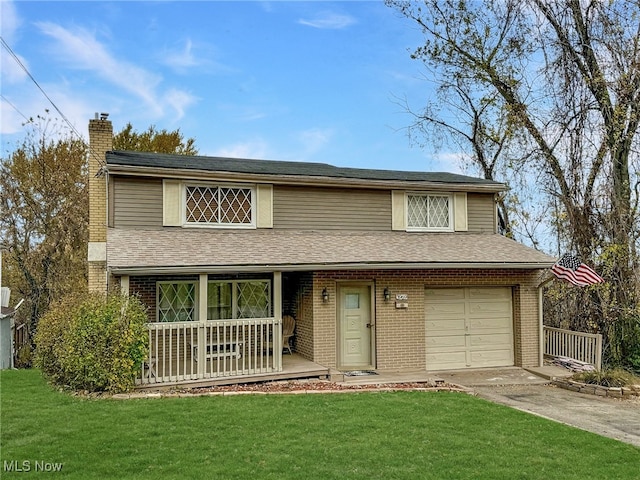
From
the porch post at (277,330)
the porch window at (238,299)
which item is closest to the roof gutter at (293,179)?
the porch window at (238,299)

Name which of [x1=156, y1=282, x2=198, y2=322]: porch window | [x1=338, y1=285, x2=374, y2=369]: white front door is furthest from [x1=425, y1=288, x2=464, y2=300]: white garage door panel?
[x1=156, y1=282, x2=198, y2=322]: porch window

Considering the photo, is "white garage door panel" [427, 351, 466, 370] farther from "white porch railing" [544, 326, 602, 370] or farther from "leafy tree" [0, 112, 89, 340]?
"leafy tree" [0, 112, 89, 340]

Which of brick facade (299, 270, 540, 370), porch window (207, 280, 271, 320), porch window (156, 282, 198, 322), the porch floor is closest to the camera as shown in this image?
the porch floor

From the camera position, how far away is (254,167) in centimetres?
→ 1384

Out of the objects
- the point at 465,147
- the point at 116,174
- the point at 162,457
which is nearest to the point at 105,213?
the point at 116,174

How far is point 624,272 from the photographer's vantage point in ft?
48.8

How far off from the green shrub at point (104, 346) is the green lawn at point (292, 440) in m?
0.56

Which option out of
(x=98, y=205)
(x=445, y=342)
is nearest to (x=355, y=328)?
(x=445, y=342)

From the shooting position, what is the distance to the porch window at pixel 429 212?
14.8m

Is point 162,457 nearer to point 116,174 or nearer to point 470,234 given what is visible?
point 116,174

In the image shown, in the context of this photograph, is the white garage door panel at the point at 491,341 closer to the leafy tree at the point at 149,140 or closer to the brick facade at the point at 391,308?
the brick facade at the point at 391,308

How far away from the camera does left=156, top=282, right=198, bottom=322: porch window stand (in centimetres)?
1197

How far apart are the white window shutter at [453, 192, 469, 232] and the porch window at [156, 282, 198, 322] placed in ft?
25.0

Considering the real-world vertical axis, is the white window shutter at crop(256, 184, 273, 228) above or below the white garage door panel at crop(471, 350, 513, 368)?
above
